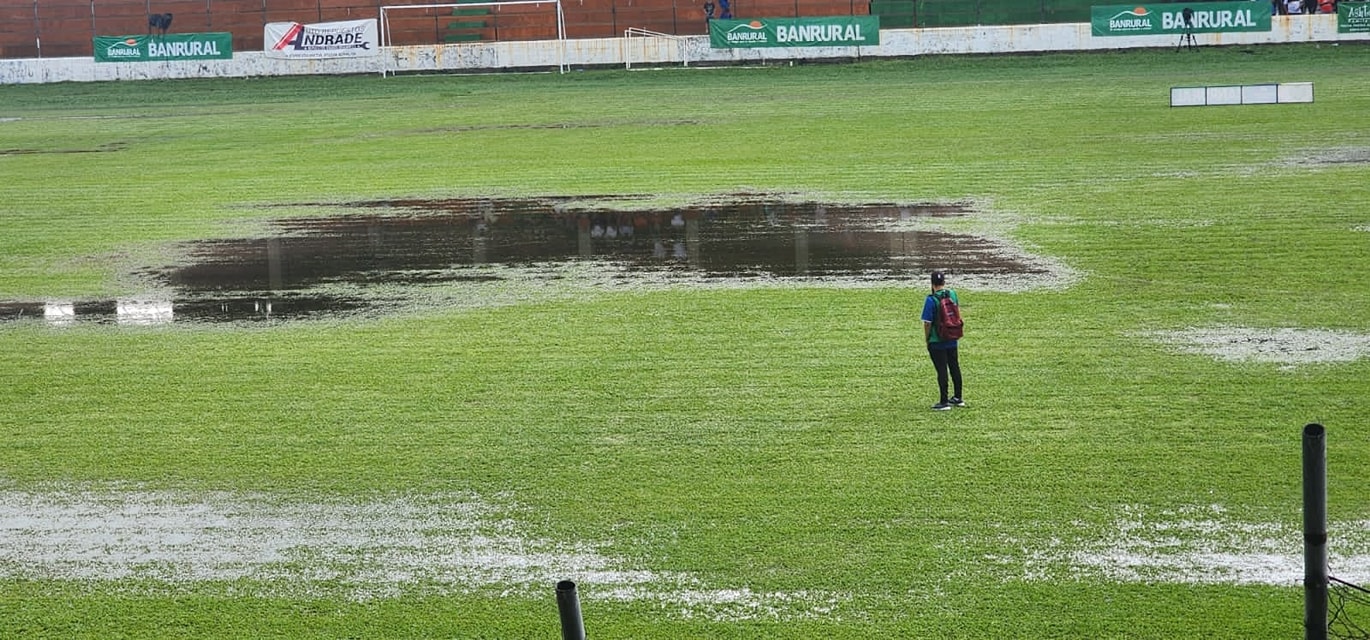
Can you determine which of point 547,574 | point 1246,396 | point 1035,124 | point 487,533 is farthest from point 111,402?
point 1035,124

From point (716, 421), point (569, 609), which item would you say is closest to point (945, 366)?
point (716, 421)

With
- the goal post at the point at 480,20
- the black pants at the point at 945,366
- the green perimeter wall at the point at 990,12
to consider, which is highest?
the goal post at the point at 480,20

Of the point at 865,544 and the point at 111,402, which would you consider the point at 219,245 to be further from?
the point at 865,544

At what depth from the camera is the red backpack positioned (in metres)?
12.2

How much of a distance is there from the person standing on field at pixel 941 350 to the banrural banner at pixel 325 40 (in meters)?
43.6

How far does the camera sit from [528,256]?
2122 cm

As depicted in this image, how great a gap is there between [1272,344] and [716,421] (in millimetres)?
5935

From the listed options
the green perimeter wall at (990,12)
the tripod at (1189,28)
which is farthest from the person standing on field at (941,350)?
the green perimeter wall at (990,12)

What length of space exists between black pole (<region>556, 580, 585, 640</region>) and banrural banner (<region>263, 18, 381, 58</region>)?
50295 mm

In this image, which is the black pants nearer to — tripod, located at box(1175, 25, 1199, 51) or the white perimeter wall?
the white perimeter wall

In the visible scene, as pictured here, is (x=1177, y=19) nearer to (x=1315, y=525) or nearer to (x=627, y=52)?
(x=627, y=52)

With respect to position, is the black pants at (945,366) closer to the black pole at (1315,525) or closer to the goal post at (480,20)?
the black pole at (1315,525)

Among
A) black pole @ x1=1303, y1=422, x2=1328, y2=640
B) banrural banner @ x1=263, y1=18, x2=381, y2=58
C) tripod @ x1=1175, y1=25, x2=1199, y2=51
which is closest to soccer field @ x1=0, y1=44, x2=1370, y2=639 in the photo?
black pole @ x1=1303, y1=422, x2=1328, y2=640

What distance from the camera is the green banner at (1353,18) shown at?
157 ft
